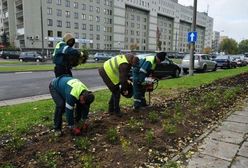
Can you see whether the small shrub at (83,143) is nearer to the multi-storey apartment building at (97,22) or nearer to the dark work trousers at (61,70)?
the dark work trousers at (61,70)

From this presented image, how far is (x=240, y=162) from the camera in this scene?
4.16m

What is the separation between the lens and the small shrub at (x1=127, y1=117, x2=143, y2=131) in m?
5.40

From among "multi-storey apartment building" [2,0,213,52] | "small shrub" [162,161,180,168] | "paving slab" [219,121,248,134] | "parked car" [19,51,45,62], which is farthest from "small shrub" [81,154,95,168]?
"multi-storey apartment building" [2,0,213,52]

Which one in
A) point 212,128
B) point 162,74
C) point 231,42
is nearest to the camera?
point 212,128

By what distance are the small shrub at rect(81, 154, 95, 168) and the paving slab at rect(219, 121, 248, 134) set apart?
3.17 m

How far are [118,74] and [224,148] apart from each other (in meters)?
2.65

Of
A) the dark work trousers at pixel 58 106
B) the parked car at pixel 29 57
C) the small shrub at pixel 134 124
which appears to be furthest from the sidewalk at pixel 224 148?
the parked car at pixel 29 57

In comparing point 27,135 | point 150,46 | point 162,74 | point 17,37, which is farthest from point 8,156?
point 150,46

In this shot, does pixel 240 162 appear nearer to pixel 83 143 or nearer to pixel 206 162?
pixel 206 162

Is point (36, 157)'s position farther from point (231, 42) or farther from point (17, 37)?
point (231, 42)

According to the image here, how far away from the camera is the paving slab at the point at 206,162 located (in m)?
4.01

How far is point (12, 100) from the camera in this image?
1016 centimetres

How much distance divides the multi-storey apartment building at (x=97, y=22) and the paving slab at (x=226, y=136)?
41.5m

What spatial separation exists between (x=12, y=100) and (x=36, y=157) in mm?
6632
